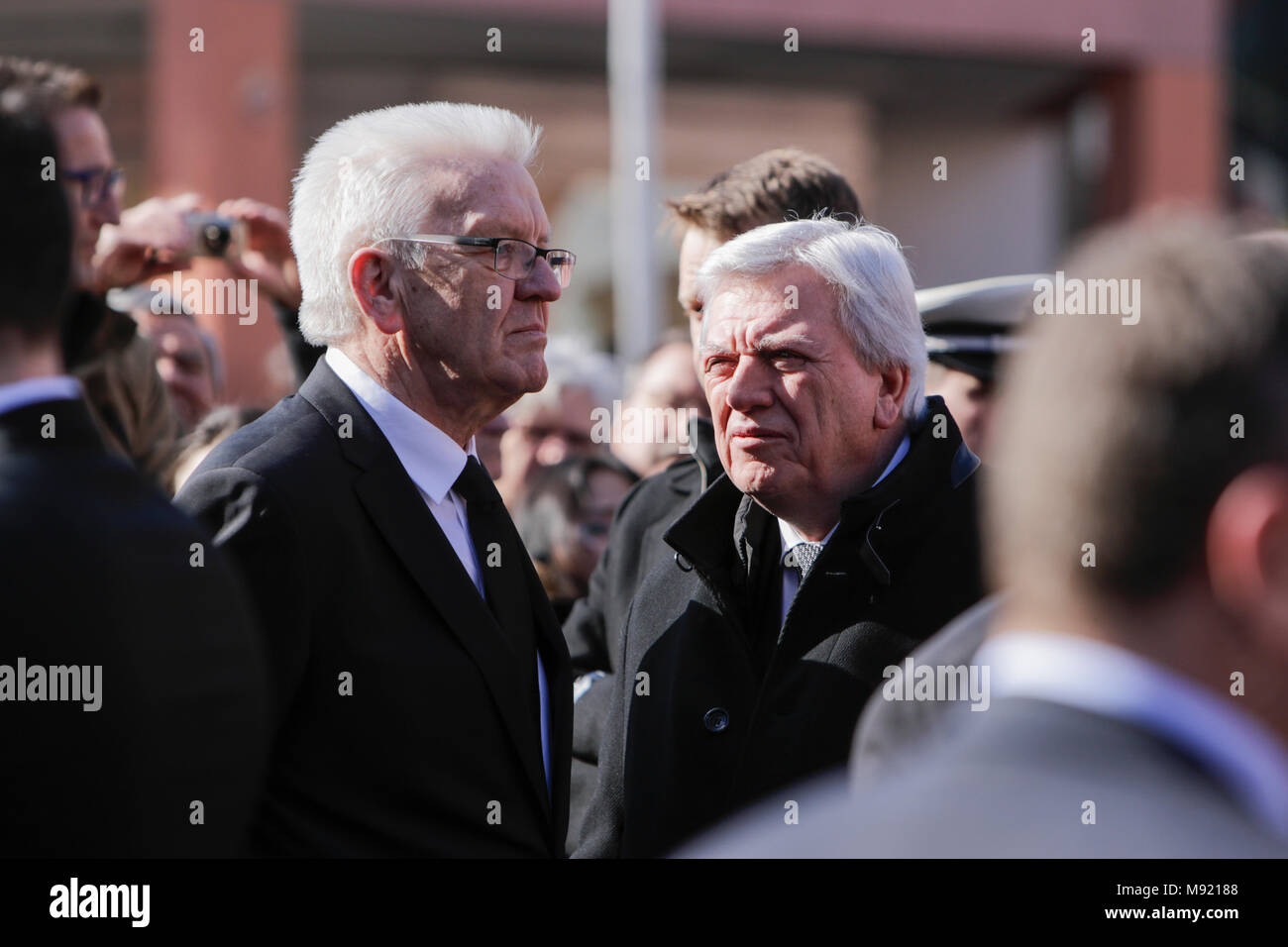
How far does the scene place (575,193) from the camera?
15.6m

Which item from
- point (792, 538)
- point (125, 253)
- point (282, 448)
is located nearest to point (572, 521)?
point (125, 253)

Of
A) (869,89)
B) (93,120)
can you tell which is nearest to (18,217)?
(93,120)

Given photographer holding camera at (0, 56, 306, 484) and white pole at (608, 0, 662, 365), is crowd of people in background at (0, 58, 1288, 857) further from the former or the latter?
white pole at (608, 0, 662, 365)

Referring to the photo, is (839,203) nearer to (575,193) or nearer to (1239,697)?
(1239,697)

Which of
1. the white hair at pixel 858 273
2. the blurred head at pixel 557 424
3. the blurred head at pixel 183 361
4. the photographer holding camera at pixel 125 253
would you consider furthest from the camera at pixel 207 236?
the blurred head at pixel 557 424

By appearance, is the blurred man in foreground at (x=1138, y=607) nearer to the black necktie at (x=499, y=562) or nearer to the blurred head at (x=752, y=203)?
the black necktie at (x=499, y=562)

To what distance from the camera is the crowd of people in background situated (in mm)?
1090

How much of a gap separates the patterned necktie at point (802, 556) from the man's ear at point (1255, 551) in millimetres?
1663

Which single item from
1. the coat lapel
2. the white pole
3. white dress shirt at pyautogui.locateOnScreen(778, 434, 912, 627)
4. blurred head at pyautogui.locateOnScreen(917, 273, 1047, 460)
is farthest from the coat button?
the white pole

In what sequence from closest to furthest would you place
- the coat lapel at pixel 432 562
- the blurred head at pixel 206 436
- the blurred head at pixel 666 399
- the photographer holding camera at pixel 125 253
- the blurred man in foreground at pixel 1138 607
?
the blurred man in foreground at pixel 1138 607 → the coat lapel at pixel 432 562 → the photographer holding camera at pixel 125 253 → the blurred head at pixel 206 436 → the blurred head at pixel 666 399

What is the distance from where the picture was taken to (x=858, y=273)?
2.80 metres

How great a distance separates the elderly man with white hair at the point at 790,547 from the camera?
105 inches

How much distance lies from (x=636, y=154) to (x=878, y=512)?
10.1m
